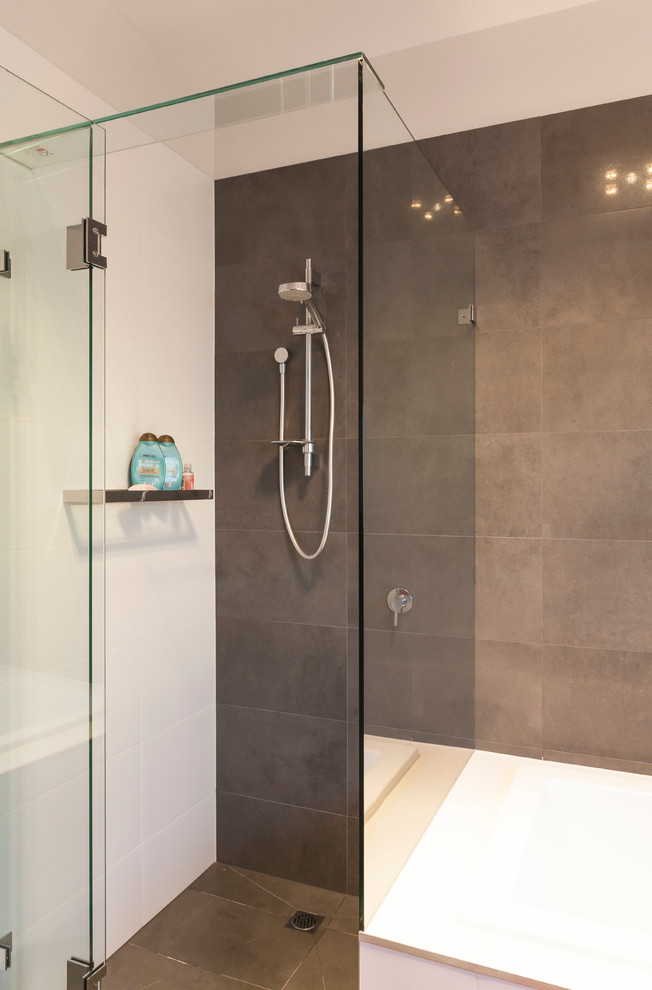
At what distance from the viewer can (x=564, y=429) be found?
214cm

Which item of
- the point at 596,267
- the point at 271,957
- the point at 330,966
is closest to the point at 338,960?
the point at 330,966

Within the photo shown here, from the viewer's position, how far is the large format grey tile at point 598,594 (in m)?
2.07

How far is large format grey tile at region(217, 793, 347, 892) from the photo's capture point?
2.51 m

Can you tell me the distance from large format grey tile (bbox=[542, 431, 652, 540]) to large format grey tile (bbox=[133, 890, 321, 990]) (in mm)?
1517

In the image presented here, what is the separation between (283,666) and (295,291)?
1.33 metres

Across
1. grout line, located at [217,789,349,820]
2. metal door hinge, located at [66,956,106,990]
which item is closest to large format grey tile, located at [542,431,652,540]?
grout line, located at [217,789,349,820]

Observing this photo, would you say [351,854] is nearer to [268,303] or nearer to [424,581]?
[424,581]

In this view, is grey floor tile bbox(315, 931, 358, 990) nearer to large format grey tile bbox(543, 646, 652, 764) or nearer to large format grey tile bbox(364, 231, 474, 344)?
large format grey tile bbox(543, 646, 652, 764)

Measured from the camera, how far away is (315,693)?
254 centimetres

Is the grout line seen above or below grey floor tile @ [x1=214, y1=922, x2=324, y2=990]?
above

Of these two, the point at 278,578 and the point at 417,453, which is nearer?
the point at 417,453

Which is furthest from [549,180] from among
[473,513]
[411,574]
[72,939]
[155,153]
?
[72,939]

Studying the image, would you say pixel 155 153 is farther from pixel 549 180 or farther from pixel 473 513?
pixel 473 513

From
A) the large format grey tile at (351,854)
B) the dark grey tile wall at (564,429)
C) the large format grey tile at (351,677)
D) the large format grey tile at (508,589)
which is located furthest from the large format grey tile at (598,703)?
the large format grey tile at (351,854)
